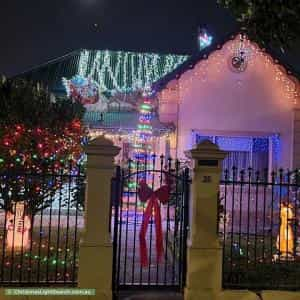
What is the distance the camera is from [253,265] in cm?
873

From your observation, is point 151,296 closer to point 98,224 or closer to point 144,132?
point 98,224

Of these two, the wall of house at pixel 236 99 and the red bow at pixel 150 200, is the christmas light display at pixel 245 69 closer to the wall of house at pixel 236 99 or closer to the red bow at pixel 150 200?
the wall of house at pixel 236 99

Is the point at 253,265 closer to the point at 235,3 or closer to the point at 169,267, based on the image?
the point at 169,267

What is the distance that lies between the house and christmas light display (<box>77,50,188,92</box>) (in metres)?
4.67

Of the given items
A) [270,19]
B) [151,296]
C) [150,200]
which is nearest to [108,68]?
[150,200]

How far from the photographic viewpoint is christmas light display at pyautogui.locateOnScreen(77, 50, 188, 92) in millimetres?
20250

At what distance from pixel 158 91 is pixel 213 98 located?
64.5 inches

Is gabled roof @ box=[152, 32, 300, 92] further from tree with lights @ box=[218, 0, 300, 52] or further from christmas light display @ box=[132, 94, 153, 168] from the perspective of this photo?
tree with lights @ box=[218, 0, 300, 52]

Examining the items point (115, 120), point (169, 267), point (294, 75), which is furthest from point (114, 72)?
point (169, 267)

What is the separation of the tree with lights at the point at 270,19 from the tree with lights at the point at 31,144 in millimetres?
4374

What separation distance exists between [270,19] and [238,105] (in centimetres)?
952

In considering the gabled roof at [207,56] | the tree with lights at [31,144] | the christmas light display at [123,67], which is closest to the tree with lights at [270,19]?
the tree with lights at [31,144]

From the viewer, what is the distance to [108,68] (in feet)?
68.7

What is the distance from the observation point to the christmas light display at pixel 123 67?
20.2 metres
